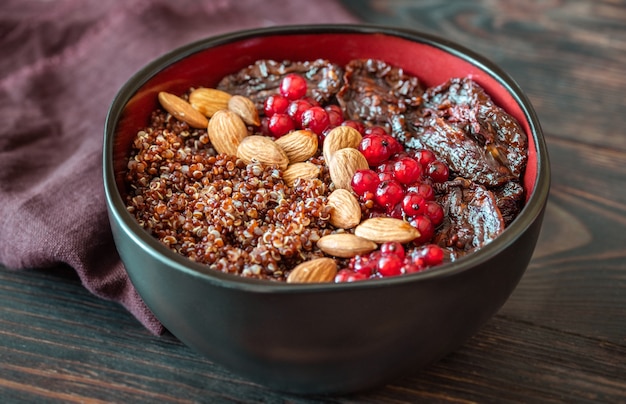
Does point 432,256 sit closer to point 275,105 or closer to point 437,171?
point 437,171

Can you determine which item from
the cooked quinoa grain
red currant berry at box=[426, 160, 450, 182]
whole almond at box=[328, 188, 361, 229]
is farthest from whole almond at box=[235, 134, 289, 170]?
red currant berry at box=[426, 160, 450, 182]

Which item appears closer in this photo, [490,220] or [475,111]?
[490,220]

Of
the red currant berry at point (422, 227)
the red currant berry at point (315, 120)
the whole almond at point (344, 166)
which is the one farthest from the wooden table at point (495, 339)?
the red currant berry at point (315, 120)

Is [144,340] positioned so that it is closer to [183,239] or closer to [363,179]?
[183,239]

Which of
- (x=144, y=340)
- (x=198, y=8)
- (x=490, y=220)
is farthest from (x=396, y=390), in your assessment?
(x=198, y=8)

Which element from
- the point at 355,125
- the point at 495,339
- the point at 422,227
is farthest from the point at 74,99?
the point at 495,339

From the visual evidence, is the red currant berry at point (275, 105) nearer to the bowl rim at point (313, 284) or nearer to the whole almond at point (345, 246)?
the bowl rim at point (313, 284)
